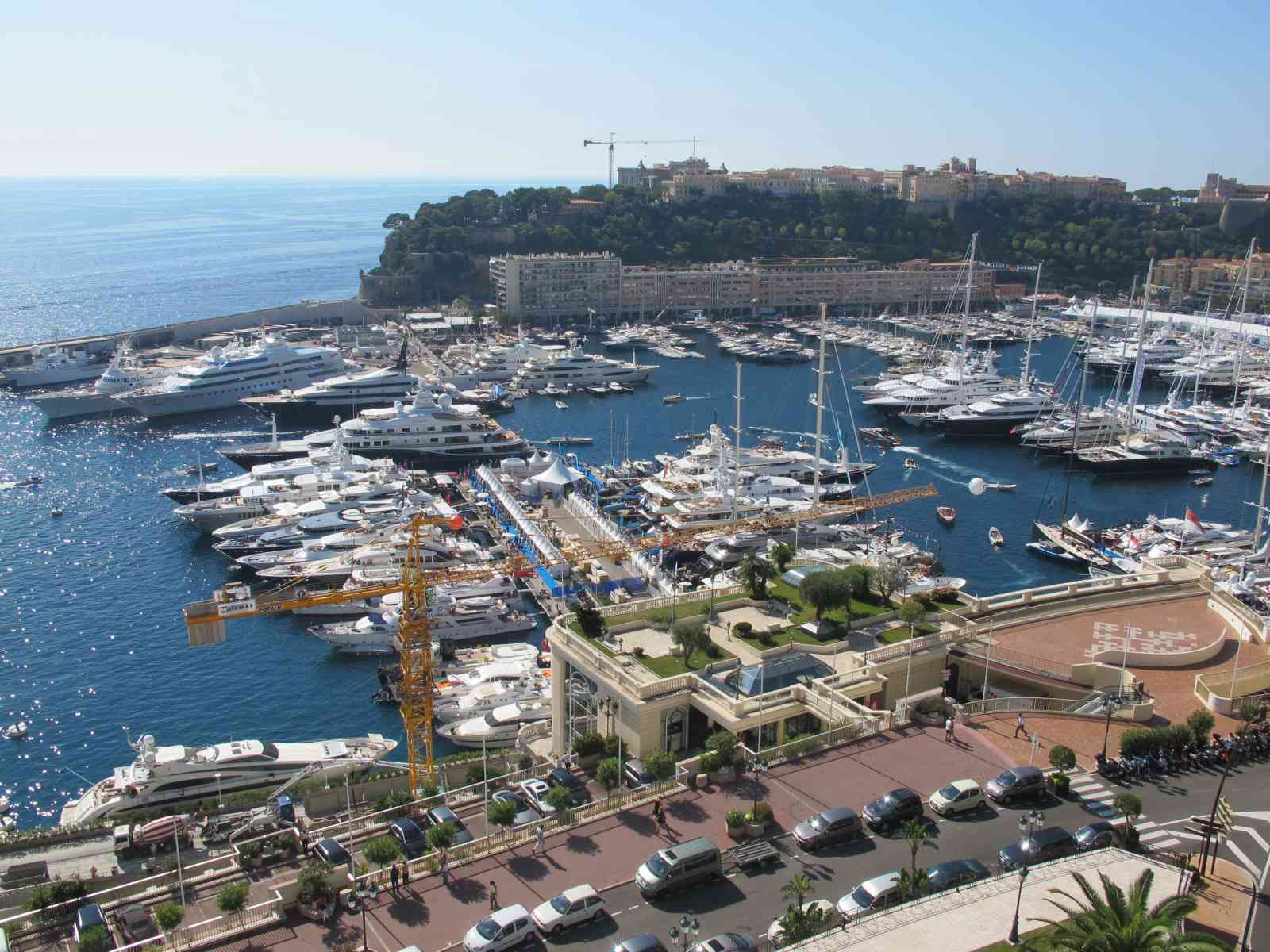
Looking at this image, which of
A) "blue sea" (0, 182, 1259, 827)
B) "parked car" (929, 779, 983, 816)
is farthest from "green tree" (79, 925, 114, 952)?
"blue sea" (0, 182, 1259, 827)

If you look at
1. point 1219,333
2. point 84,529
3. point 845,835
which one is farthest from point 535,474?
point 1219,333

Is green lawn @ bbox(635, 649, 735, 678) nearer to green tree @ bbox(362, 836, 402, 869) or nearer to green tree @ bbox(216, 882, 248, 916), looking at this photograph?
green tree @ bbox(362, 836, 402, 869)

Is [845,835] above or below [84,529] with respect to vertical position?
above

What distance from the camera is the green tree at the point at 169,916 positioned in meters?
15.4

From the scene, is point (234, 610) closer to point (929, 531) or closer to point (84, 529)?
point (84, 529)

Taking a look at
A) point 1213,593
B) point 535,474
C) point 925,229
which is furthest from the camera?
point 925,229

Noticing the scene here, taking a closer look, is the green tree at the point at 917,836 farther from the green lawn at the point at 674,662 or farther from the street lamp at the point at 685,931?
the green lawn at the point at 674,662

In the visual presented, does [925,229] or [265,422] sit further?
[925,229]

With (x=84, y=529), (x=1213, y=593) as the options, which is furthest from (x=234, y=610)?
(x=84, y=529)

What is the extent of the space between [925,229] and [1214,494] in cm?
11100

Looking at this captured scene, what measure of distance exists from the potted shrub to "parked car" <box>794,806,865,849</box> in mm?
508

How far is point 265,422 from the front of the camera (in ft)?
252

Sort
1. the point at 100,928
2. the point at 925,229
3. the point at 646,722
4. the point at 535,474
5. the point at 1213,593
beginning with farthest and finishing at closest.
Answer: the point at 925,229
the point at 535,474
the point at 1213,593
the point at 646,722
the point at 100,928

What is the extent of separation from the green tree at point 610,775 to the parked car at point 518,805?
1.43 meters
